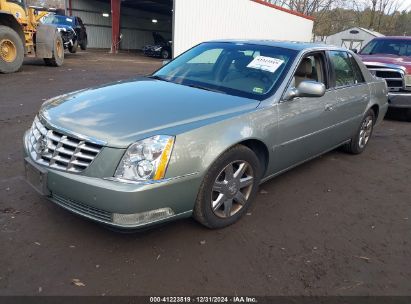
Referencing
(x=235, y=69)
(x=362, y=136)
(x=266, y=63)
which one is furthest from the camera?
(x=362, y=136)

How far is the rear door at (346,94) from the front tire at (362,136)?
0.25 meters

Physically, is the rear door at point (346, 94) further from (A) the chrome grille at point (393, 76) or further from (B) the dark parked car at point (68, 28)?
(B) the dark parked car at point (68, 28)

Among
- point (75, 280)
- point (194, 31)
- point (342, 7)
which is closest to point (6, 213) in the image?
point (75, 280)

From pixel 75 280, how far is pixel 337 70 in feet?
12.3

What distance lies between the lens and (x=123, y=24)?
33250 mm

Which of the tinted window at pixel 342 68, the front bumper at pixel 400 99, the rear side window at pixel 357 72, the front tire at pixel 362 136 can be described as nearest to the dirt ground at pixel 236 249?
the front tire at pixel 362 136

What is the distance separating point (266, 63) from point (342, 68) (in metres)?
1.45

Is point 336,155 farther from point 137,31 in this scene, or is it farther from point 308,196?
point 137,31

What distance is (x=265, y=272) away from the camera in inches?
107

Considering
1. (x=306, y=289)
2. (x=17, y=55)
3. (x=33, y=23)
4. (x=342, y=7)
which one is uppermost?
(x=342, y=7)

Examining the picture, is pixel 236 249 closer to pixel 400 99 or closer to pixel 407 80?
pixel 400 99

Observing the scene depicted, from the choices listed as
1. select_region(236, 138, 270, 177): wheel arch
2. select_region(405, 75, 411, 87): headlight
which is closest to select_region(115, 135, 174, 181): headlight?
select_region(236, 138, 270, 177): wheel arch

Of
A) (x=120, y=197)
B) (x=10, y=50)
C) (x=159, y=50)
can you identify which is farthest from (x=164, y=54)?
(x=120, y=197)

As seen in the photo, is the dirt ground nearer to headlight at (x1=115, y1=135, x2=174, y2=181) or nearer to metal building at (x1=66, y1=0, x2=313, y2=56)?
headlight at (x1=115, y1=135, x2=174, y2=181)
